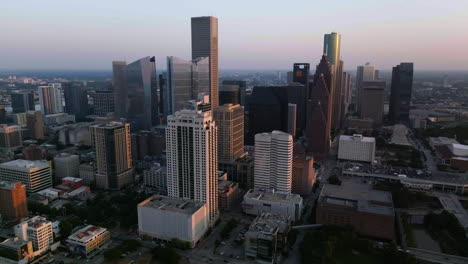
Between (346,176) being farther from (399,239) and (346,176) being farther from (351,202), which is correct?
(399,239)

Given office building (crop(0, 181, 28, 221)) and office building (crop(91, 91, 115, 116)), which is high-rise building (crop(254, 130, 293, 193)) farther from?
office building (crop(91, 91, 115, 116))

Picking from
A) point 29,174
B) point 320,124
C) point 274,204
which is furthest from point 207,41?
point 274,204

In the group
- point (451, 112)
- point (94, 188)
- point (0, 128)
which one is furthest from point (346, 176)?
point (451, 112)

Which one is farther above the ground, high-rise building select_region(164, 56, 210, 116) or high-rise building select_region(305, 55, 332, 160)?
high-rise building select_region(164, 56, 210, 116)

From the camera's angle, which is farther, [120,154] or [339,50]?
[339,50]

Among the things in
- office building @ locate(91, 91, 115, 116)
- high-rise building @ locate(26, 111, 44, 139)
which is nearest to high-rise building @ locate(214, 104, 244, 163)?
office building @ locate(91, 91, 115, 116)

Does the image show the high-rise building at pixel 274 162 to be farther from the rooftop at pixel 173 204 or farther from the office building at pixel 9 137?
the office building at pixel 9 137
